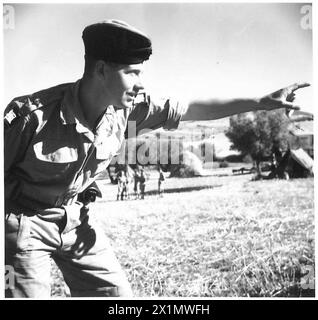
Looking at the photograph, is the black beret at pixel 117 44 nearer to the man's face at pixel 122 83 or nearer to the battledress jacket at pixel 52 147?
the man's face at pixel 122 83

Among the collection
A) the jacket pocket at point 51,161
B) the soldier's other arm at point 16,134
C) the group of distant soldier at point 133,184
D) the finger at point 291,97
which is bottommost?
the group of distant soldier at point 133,184

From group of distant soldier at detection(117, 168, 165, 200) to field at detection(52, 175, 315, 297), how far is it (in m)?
0.04

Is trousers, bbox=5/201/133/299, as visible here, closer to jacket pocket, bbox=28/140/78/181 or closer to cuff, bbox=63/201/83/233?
cuff, bbox=63/201/83/233

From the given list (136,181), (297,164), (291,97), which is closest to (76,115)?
(136,181)

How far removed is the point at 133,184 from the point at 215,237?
685 millimetres

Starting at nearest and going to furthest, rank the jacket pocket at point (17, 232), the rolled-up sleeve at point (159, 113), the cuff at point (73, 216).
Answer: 1. the jacket pocket at point (17, 232)
2. the cuff at point (73, 216)
3. the rolled-up sleeve at point (159, 113)

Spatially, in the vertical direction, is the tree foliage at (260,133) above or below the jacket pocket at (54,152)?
above

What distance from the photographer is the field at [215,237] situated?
330 centimetres

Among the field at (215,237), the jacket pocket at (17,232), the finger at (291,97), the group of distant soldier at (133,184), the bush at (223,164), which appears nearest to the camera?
the jacket pocket at (17,232)

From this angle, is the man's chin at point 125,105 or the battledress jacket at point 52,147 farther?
the man's chin at point 125,105

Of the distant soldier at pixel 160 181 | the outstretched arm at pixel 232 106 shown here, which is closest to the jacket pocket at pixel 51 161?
the outstretched arm at pixel 232 106

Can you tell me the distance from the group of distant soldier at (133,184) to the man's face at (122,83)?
0.80 m

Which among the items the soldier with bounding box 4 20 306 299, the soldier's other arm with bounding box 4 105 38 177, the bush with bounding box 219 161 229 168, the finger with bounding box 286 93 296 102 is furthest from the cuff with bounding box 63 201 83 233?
the finger with bounding box 286 93 296 102

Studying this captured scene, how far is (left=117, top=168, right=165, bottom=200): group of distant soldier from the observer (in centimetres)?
341
